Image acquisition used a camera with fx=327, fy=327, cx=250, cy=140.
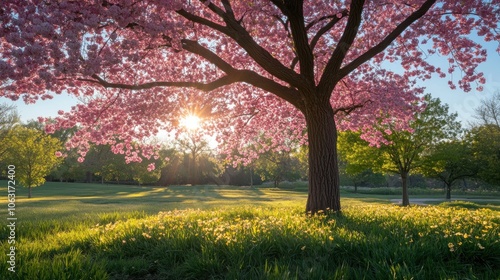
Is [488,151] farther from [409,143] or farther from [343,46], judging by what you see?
[343,46]

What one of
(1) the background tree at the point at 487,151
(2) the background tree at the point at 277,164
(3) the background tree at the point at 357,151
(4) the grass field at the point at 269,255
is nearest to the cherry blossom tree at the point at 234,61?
(4) the grass field at the point at 269,255

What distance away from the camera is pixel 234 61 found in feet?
44.2

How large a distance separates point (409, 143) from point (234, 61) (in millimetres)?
19106

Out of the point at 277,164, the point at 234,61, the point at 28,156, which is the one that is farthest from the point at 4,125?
the point at 277,164

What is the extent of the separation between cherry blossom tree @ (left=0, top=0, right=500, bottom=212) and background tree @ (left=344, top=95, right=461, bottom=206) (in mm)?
10970

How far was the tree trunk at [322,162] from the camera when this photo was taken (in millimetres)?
9648

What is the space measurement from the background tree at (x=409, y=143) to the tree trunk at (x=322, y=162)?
1768cm

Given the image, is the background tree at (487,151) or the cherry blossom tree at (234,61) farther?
the background tree at (487,151)

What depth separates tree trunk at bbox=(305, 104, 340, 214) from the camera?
9.65m

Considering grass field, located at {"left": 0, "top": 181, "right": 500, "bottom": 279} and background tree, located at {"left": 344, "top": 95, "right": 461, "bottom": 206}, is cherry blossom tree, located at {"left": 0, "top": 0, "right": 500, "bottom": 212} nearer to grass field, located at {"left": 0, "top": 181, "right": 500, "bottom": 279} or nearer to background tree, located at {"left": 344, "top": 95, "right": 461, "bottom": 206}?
grass field, located at {"left": 0, "top": 181, "right": 500, "bottom": 279}

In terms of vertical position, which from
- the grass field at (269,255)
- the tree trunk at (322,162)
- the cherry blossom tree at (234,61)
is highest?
the cherry blossom tree at (234,61)

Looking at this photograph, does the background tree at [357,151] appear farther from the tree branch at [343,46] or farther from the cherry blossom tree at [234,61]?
the tree branch at [343,46]

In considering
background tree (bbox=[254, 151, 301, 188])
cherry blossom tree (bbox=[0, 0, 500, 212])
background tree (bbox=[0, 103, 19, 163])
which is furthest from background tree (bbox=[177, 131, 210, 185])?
cherry blossom tree (bbox=[0, 0, 500, 212])

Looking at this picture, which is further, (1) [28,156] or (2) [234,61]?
(1) [28,156]
